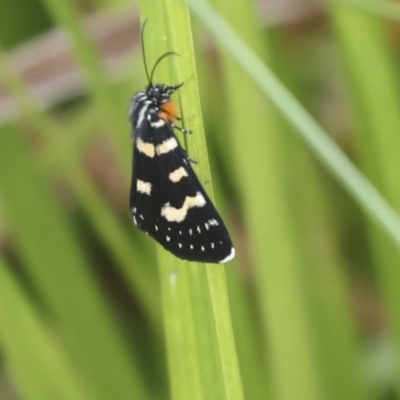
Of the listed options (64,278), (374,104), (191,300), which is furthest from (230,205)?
(191,300)

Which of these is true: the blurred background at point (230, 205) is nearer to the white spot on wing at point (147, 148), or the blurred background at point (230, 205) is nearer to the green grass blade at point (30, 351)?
the green grass blade at point (30, 351)

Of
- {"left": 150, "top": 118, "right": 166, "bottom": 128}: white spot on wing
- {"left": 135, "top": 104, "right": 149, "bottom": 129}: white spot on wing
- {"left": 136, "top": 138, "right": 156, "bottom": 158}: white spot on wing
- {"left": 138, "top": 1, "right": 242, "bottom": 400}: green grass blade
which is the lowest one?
{"left": 138, "top": 1, "right": 242, "bottom": 400}: green grass blade

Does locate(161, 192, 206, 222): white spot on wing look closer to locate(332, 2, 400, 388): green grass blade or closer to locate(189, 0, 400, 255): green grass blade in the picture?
locate(189, 0, 400, 255): green grass blade

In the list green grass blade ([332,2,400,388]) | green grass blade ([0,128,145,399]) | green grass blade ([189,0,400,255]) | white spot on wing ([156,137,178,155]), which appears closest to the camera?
green grass blade ([189,0,400,255])

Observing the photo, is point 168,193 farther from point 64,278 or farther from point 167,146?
point 64,278

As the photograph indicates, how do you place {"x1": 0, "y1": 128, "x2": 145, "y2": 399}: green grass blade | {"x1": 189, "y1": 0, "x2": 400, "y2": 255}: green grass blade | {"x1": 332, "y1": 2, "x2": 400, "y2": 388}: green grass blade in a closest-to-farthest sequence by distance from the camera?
1. {"x1": 189, "y1": 0, "x2": 400, "y2": 255}: green grass blade
2. {"x1": 332, "y1": 2, "x2": 400, "y2": 388}: green grass blade
3. {"x1": 0, "y1": 128, "x2": 145, "y2": 399}: green grass blade

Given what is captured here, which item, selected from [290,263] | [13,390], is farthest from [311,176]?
[13,390]

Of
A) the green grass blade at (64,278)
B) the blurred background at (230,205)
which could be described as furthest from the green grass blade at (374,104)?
the green grass blade at (64,278)

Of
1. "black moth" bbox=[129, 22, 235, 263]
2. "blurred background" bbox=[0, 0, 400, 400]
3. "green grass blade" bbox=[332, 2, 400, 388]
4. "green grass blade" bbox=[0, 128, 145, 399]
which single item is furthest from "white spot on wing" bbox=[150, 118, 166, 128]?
"green grass blade" bbox=[0, 128, 145, 399]
